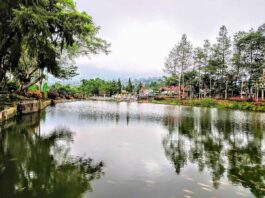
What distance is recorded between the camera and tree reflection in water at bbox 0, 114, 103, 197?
208 inches

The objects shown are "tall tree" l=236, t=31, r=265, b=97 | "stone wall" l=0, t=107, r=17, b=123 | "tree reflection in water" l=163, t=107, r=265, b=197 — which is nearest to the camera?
"tree reflection in water" l=163, t=107, r=265, b=197

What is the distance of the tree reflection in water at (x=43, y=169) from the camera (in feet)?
17.3

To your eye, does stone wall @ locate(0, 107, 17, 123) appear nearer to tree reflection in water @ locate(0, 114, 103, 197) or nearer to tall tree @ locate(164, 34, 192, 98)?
tree reflection in water @ locate(0, 114, 103, 197)

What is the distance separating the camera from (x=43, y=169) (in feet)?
21.7

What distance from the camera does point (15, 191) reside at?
5164 millimetres

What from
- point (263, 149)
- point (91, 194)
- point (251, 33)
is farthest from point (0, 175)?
point (251, 33)

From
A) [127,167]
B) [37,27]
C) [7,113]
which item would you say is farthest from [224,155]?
[7,113]

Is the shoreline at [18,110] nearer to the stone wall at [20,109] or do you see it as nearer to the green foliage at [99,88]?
the stone wall at [20,109]

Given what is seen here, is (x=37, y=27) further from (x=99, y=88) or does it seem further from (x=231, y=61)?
(x=99, y=88)

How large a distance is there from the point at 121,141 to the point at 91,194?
566cm

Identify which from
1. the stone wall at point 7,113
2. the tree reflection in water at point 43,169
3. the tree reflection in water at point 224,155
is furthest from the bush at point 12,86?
the tree reflection in water at point 224,155

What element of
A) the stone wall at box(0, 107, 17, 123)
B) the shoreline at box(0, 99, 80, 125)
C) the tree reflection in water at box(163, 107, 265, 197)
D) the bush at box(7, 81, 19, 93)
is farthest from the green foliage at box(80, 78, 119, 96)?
the tree reflection in water at box(163, 107, 265, 197)

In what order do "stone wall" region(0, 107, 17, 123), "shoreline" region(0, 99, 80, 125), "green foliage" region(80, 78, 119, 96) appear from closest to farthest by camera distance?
"stone wall" region(0, 107, 17, 123), "shoreline" region(0, 99, 80, 125), "green foliage" region(80, 78, 119, 96)

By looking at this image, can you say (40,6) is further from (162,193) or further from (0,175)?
(162,193)
